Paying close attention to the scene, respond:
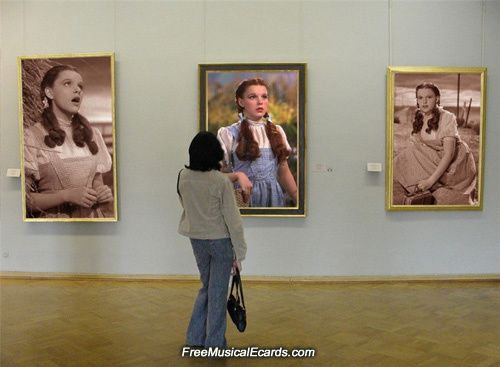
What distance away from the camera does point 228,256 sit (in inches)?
171

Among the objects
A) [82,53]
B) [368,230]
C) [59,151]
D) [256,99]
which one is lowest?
[368,230]

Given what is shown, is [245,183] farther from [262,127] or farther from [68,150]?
[68,150]

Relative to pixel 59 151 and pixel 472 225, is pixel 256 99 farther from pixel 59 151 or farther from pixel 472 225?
pixel 472 225

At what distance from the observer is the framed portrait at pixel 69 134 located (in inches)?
305

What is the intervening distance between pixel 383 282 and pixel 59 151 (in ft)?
18.9

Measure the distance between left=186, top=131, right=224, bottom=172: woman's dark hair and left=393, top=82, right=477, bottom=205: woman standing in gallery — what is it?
168 inches

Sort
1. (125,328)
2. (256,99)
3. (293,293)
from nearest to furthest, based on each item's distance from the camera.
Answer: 1. (125,328)
2. (293,293)
3. (256,99)

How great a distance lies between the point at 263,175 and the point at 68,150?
3.27 meters

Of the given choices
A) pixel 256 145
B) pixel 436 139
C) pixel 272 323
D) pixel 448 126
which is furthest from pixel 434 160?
pixel 272 323

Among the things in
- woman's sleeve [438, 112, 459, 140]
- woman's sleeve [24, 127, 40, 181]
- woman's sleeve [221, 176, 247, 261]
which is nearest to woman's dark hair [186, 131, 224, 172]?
woman's sleeve [221, 176, 247, 261]

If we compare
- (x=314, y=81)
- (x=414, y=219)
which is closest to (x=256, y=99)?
(x=314, y=81)

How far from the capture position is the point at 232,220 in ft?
14.0

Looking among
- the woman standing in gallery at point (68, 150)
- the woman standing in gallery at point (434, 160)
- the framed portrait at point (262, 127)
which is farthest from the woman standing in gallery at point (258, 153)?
the woman standing in gallery at point (68, 150)

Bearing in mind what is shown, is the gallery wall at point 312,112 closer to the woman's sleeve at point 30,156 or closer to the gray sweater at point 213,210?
the woman's sleeve at point 30,156
